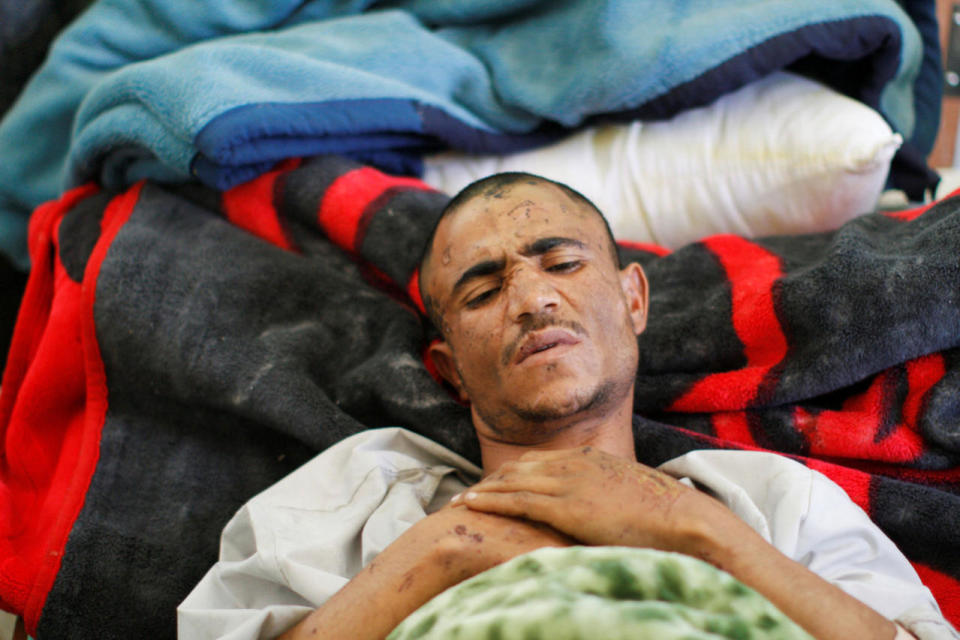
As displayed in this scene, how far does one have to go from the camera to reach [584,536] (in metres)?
0.69

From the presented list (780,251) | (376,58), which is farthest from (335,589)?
(376,58)

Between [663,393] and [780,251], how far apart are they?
27 centimetres

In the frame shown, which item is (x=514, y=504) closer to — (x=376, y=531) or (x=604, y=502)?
(x=604, y=502)

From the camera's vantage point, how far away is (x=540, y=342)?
0.85 meters

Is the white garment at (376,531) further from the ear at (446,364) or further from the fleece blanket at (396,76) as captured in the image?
the fleece blanket at (396,76)

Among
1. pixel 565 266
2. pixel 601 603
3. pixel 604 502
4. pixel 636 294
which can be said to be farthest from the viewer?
pixel 636 294

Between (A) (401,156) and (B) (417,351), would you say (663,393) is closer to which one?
(B) (417,351)

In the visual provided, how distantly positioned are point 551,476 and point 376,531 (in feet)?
0.75

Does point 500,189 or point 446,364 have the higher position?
point 500,189

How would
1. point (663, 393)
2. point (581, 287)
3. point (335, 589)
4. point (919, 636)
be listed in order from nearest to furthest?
1. point (919, 636)
2. point (335, 589)
3. point (581, 287)
4. point (663, 393)

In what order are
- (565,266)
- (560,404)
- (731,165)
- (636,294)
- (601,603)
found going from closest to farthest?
(601,603) < (560,404) < (565,266) < (636,294) < (731,165)

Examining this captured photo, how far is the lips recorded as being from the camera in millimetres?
848

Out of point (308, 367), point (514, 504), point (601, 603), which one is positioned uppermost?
point (601, 603)

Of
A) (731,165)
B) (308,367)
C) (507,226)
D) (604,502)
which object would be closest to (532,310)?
(507,226)
